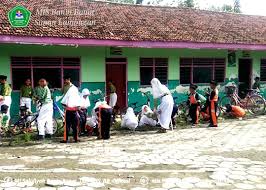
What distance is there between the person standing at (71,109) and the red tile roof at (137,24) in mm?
3193

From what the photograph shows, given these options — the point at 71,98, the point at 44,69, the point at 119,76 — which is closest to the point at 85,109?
the point at 71,98

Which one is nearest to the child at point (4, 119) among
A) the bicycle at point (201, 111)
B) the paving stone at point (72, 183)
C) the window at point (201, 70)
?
the paving stone at point (72, 183)

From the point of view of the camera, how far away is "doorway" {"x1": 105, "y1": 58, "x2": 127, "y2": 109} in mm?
15273

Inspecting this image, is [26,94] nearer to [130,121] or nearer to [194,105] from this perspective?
[130,121]

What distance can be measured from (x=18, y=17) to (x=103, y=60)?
11.3ft

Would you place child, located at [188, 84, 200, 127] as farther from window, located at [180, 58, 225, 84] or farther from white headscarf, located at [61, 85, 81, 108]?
white headscarf, located at [61, 85, 81, 108]

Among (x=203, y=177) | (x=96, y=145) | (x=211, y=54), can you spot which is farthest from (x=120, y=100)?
(x=203, y=177)

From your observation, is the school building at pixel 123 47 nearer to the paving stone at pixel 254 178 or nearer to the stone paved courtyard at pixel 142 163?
the stone paved courtyard at pixel 142 163

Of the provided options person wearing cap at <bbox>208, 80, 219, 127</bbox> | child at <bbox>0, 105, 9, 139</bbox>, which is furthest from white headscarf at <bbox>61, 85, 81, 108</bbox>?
person wearing cap at <bbox>208, 80, 219, 127</bbox>

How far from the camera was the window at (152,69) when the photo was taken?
1602 cm

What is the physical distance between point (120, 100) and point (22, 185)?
9547mm

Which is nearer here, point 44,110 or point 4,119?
point 44,110

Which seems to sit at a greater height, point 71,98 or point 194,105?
point 71,98

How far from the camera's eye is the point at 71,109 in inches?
391
